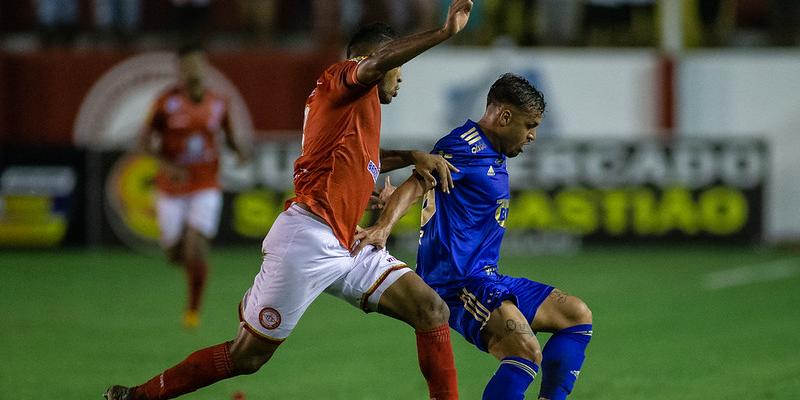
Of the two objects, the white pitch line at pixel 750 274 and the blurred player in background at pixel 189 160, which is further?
the white pitch line at pixel 750 274

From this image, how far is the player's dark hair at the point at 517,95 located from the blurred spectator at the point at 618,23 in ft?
39.7

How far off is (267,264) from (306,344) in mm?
3653

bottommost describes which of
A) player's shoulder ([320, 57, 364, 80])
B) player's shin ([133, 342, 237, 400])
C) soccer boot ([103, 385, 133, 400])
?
soccer boot ([103, 385, 133, 400])

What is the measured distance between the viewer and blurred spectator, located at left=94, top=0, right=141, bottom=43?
57.2ft

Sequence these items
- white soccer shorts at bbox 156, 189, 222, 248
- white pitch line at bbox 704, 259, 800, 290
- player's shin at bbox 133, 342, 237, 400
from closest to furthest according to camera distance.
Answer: player's shin at bbox 133, 342, 237, 400
white soccer shorts at bbox 156, 189, 222, 248
white pitch line at bbox 704, 259, 800, 290

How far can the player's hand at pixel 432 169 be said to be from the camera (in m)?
5.67

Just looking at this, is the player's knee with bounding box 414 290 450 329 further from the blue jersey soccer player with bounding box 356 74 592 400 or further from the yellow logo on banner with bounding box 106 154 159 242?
the yellow logo on banner with bounding box 106 154 159 242

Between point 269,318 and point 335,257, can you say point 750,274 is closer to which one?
point 335,257

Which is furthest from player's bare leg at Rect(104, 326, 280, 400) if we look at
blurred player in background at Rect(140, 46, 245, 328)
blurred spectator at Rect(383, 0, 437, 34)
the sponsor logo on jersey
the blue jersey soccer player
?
blurred spectator at Rect(383, 0, 437, 34)

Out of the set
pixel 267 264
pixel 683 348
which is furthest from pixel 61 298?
pixel 267 264

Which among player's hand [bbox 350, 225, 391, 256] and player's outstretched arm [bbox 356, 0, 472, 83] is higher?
player's outstretched arm [bbox 356, 0, 472, 83]

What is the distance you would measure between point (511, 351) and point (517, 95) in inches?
48.1

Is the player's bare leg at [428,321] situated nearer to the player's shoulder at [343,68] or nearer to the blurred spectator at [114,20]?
the player's shoulder at [343,68]

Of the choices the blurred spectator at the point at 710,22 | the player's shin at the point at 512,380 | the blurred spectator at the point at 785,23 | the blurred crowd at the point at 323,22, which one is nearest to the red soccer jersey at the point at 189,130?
the player's shin at the point at 512,380
